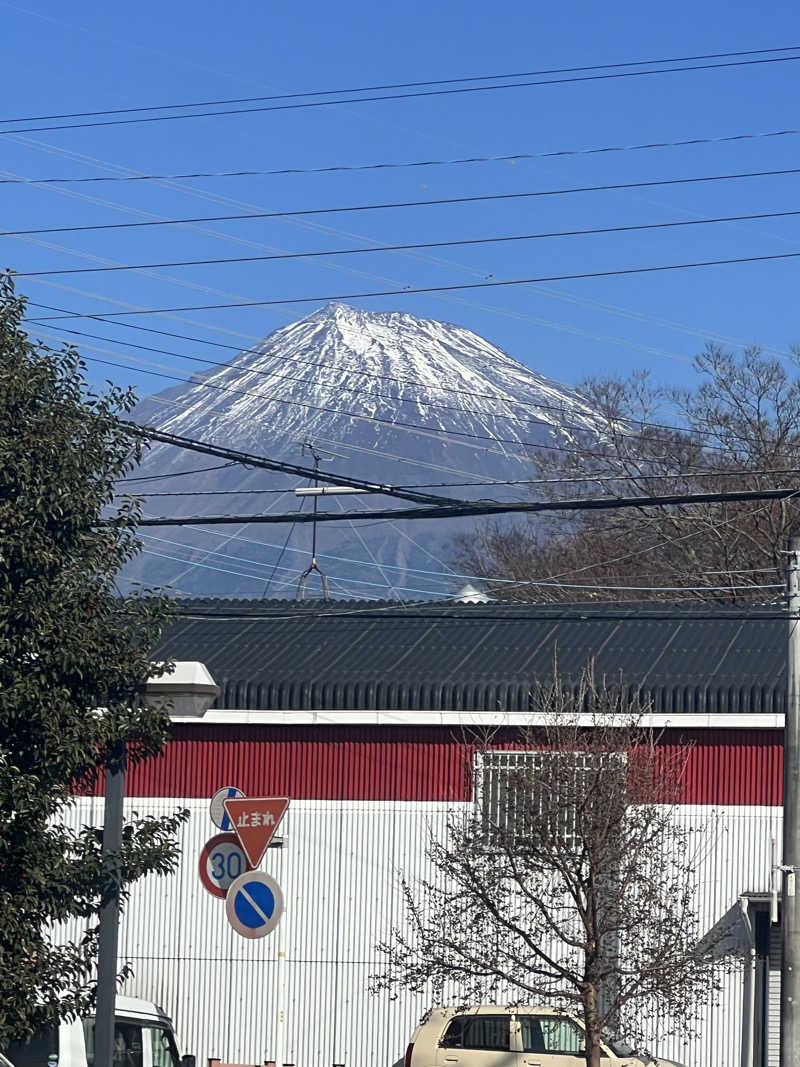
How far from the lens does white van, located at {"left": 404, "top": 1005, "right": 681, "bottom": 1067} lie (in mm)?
20547

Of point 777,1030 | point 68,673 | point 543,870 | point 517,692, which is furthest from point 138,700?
point 777,1030

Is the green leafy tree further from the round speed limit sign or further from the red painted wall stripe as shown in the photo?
the red painted wall stripe

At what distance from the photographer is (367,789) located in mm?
24359

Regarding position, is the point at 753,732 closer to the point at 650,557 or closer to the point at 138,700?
the point at 138,700

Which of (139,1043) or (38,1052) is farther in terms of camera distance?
(139,1043)

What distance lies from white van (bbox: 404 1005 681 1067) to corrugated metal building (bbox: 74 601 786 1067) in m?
2.59

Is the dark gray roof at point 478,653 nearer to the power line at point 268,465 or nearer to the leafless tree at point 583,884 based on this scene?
the leafless tree at point 583,884

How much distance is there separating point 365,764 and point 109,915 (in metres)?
11.9

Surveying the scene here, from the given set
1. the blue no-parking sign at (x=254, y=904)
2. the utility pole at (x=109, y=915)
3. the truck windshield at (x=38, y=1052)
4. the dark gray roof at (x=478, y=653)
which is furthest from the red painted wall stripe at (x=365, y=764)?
the utility pole at (x=109, y=915)

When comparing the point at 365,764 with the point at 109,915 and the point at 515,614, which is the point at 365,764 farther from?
the point at 109,915

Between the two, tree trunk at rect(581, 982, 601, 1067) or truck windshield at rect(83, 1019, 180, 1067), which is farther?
tree trunk at rect(581, 982, 601, 1067)

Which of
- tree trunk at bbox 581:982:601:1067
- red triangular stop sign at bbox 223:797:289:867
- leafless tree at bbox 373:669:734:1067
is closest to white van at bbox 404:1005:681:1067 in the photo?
leafless tree at bbox 373:669:734:1067

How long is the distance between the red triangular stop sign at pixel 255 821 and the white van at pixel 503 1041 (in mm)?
7768

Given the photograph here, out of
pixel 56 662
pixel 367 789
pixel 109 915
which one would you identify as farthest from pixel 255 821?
pixel 367 789
